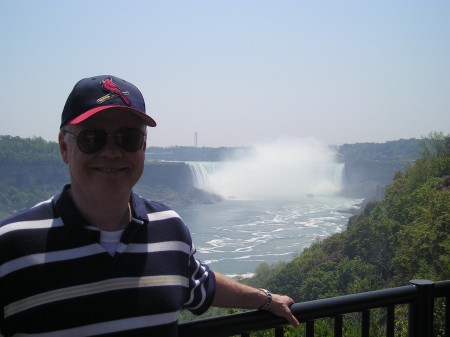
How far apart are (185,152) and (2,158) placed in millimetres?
44346

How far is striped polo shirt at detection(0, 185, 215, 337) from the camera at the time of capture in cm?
125

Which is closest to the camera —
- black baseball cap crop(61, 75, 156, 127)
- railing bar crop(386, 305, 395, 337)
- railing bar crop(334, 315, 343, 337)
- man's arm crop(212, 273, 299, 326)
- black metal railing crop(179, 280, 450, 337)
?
black baseball cap crop(61, 75, 156, 127)

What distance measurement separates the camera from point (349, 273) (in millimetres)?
28766

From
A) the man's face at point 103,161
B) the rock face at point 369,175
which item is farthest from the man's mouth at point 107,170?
the rock face at point 369,175

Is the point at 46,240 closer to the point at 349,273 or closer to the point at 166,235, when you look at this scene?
the point at 166,235

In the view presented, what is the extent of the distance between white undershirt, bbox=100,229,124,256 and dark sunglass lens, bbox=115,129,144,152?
247 mm

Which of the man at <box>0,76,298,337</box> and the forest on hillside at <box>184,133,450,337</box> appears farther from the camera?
the forest on hillside at <box>184,133,450,337</box>

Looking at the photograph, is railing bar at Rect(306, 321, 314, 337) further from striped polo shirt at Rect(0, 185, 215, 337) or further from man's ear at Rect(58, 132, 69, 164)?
man's ear at Rect(58, 132, 69, 164)

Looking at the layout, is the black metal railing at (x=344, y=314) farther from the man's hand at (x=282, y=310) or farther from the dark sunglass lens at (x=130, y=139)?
the dark sunglass lens at (x=130, y=139)

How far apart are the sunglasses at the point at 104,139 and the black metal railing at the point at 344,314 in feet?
1.94

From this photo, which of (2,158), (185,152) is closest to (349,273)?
(2,158)

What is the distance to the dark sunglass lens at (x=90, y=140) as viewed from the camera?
53.7 inches

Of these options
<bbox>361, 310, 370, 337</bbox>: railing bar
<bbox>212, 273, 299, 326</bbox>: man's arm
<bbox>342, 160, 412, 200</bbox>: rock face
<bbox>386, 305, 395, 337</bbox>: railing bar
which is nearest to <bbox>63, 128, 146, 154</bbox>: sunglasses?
<bbox>212, 273, 299, 326</bbox>: man's arm

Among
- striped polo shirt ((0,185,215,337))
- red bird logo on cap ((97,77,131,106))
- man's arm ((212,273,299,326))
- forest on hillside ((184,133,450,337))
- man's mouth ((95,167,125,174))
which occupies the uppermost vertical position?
red bird logo on cap ((97,77,131,106))
